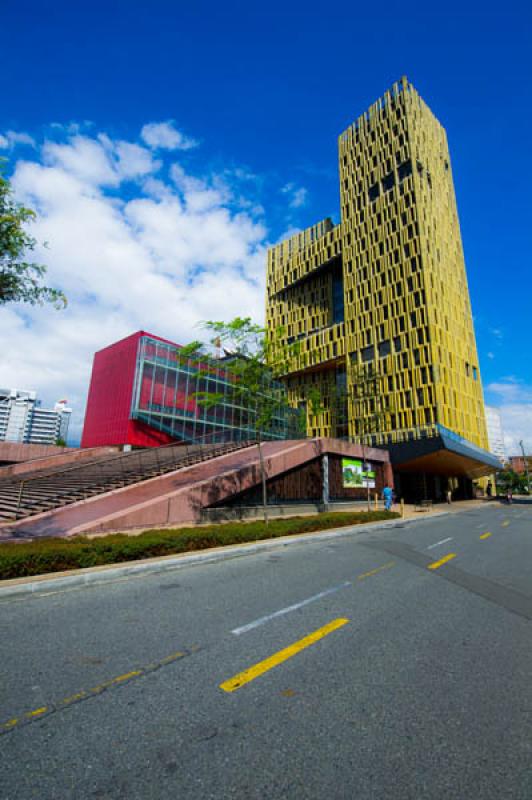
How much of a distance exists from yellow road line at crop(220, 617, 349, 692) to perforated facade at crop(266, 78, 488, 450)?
42.9 meters

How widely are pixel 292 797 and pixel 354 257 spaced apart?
68.0m

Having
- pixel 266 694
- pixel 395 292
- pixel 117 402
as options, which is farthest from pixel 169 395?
pixel 266 694

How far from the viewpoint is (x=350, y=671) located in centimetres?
369

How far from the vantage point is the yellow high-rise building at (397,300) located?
51438 millimetres

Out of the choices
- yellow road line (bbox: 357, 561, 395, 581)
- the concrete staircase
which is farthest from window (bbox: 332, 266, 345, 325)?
yellow road line (bbox: 357, 561, 395, 581)

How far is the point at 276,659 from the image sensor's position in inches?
154

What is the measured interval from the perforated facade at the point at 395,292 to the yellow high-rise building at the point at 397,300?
7.0 inches

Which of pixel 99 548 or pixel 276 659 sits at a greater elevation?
pixel 99 548

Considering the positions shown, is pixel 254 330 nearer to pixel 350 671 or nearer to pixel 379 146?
pixel 350 671

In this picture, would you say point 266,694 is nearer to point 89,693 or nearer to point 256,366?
point 89,693

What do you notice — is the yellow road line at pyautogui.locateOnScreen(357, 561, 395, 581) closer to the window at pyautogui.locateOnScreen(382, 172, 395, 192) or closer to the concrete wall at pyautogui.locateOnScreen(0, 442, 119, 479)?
the concrete wall at pyautogui.locateOnScreen(0, 442, 119, 479)

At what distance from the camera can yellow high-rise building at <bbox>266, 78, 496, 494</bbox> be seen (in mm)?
51438

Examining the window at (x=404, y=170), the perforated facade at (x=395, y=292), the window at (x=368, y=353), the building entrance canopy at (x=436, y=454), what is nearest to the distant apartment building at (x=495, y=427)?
the perforated facade at (x=395, y=292)

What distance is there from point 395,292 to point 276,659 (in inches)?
2322
